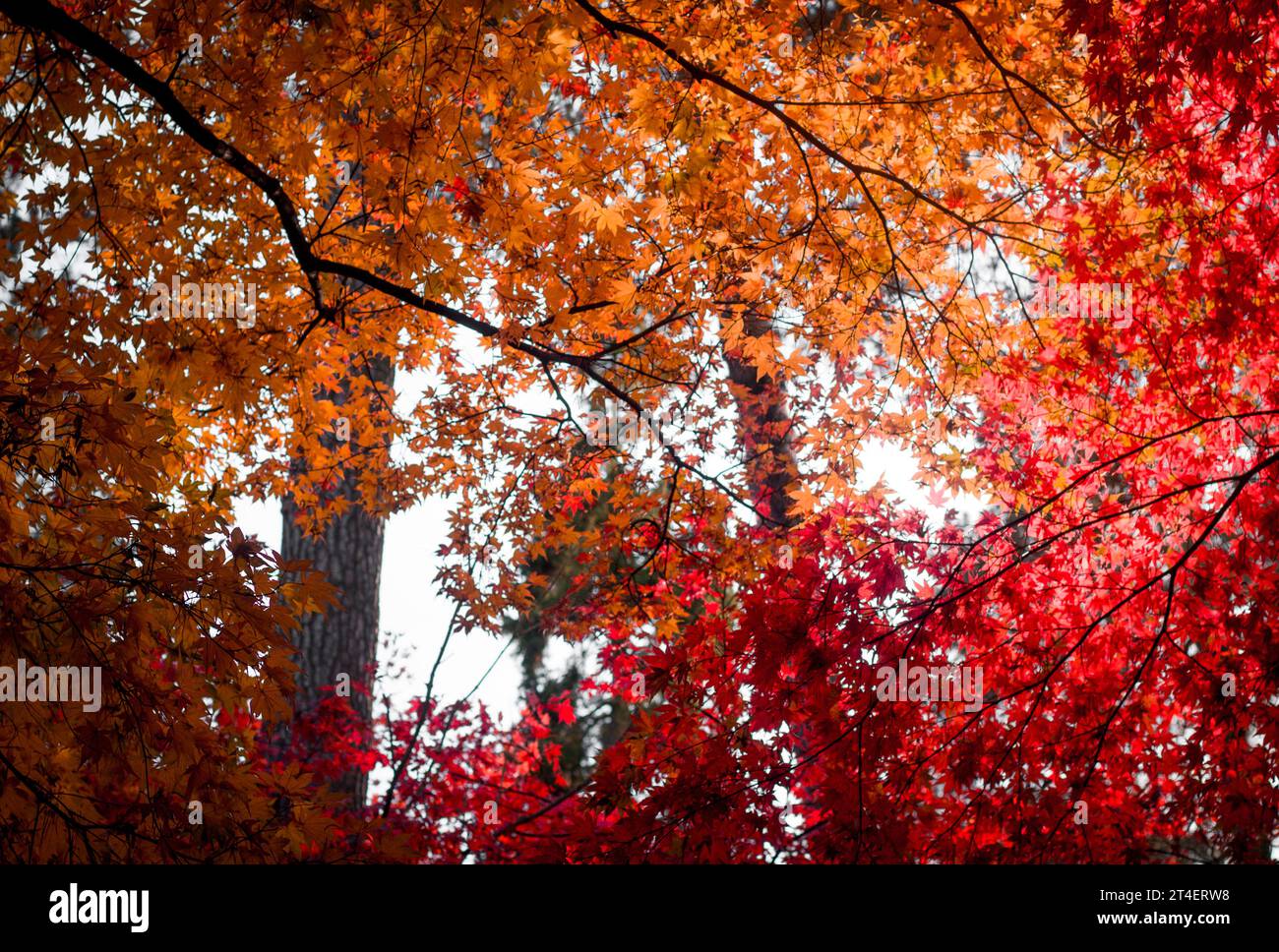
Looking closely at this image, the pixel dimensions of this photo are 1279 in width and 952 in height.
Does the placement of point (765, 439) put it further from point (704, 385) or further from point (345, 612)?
point (345, 612)

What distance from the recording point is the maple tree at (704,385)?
3.65 m

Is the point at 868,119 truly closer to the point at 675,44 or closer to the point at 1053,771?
the point at 675,44

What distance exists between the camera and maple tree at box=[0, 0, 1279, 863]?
12.0 ft

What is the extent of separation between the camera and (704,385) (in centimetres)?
823

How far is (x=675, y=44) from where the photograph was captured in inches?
205

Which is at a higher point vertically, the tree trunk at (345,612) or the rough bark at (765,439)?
the rough bark at (765,439)

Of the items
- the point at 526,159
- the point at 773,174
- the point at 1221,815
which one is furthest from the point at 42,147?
the point at 1221,815

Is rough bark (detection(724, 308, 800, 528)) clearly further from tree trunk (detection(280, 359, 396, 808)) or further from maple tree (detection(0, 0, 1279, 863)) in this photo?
tree trunk (detection(280, 359, 396, 808))

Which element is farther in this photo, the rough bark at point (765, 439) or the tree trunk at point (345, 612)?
the tree trunk at point (345, 612)

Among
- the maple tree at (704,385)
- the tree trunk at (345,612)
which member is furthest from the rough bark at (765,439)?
the tree trunk at (345,612)

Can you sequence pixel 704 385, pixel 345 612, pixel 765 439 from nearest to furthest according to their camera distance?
pixel 704 385 → pixel 765 439 → pixel 345 612

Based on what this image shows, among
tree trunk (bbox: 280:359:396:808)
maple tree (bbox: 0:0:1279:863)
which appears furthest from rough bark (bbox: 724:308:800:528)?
tree trunk (bbox: 280:359:396:808)

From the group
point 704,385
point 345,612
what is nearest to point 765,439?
point 704,385

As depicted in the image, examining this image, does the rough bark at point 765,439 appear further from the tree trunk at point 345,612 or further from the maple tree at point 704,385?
the tree trunk at point 345,612
